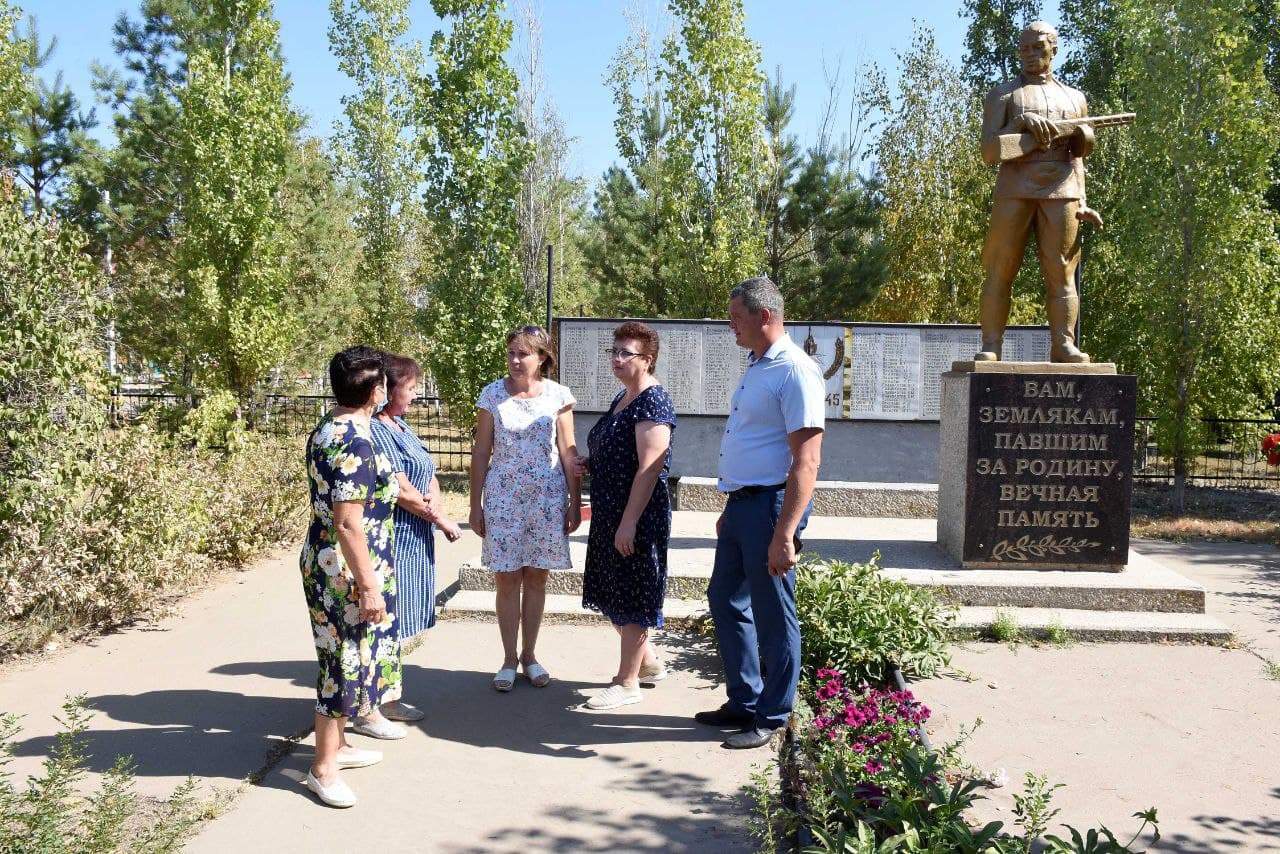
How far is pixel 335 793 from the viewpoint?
3.33 meters

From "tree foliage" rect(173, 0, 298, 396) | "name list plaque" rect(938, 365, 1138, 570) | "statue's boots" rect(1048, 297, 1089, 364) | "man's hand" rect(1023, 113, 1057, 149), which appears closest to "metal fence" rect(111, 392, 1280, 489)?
"tree foliage" rect(173, 0, 298, 396)

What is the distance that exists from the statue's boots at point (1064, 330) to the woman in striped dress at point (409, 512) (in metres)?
4.41

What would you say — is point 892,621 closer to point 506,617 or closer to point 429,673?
point 506,617

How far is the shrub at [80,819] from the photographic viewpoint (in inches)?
104

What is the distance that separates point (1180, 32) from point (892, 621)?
10455mm

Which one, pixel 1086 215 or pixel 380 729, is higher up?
pixel 1086 215

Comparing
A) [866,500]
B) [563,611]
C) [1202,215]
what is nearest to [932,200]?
[1202,215]

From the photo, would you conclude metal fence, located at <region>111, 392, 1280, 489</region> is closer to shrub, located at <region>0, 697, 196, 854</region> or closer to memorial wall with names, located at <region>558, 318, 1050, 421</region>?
memorial wall with names, located at <region>558, 318, 1050, 421</region>

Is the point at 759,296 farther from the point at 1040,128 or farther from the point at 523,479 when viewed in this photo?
the point at 1040,128

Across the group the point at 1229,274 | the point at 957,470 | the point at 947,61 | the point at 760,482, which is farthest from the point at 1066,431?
the point at 947,61

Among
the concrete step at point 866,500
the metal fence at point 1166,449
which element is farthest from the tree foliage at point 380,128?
the concrete step at point 866,500

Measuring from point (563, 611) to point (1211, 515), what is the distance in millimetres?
9425

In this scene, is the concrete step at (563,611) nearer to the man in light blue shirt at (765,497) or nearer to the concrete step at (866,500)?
the man in light blue shirt at (765,497)

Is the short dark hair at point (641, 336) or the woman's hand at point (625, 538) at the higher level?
the short dark hair at point (641, 336)
